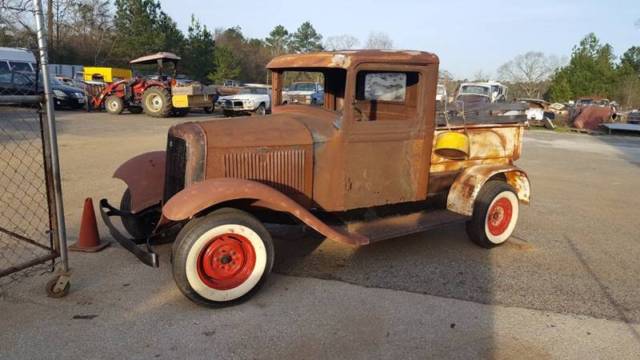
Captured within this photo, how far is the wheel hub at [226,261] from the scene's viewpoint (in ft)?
11.4

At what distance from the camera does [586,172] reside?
10.1 meters

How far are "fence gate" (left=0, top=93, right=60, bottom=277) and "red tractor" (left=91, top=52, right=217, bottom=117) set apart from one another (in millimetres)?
7642

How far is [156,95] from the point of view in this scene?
60.9 ft

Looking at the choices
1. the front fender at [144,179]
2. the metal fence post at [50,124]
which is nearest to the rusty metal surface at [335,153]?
the front fender at [144,179]

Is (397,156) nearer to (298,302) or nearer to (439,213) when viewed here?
(439,213)

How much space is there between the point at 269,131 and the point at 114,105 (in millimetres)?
17723

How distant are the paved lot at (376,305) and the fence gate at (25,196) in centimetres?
33

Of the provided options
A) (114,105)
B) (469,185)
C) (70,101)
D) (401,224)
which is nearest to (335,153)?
(401,224)

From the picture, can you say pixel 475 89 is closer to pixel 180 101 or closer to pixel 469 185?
pixel 180 101

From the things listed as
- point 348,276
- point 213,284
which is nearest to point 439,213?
point 348,276

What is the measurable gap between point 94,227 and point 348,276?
7.92 ft

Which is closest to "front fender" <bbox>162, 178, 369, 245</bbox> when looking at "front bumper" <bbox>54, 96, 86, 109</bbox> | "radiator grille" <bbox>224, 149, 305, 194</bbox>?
"radiator grille" <bbox>224, 149, 305, 194</bbox>

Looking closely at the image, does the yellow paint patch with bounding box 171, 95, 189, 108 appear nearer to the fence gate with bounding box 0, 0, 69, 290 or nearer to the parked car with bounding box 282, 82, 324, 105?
the fence gate with bounding box 0, 0, 69, 290

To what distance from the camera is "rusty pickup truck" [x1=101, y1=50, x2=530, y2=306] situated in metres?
3.48
